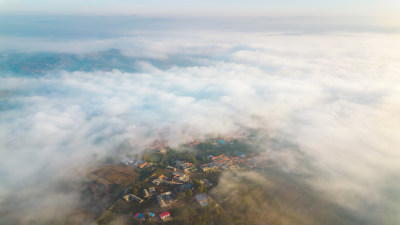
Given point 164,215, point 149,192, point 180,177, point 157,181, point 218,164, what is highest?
point 164,215

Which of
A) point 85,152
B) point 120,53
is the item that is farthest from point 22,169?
point 120,53

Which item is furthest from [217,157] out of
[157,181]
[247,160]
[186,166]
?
[157,181]

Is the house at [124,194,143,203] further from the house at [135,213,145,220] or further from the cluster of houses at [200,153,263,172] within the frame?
the cluster of houses at [200,153,263,172]

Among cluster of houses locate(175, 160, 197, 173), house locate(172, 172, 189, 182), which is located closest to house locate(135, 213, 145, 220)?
house locate(172, 172, 189, 182)

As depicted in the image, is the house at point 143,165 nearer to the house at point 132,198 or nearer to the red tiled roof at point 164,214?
the house at point 132,198

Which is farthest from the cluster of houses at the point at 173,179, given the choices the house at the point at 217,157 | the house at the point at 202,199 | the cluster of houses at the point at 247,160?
the cluster of houses at the point at 247,160

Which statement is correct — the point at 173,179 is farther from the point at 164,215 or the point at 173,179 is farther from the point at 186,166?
the point at 164,215

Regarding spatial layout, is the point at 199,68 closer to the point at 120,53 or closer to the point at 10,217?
the point at 120,53

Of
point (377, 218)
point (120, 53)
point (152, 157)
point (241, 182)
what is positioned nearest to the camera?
point (377, 218)
